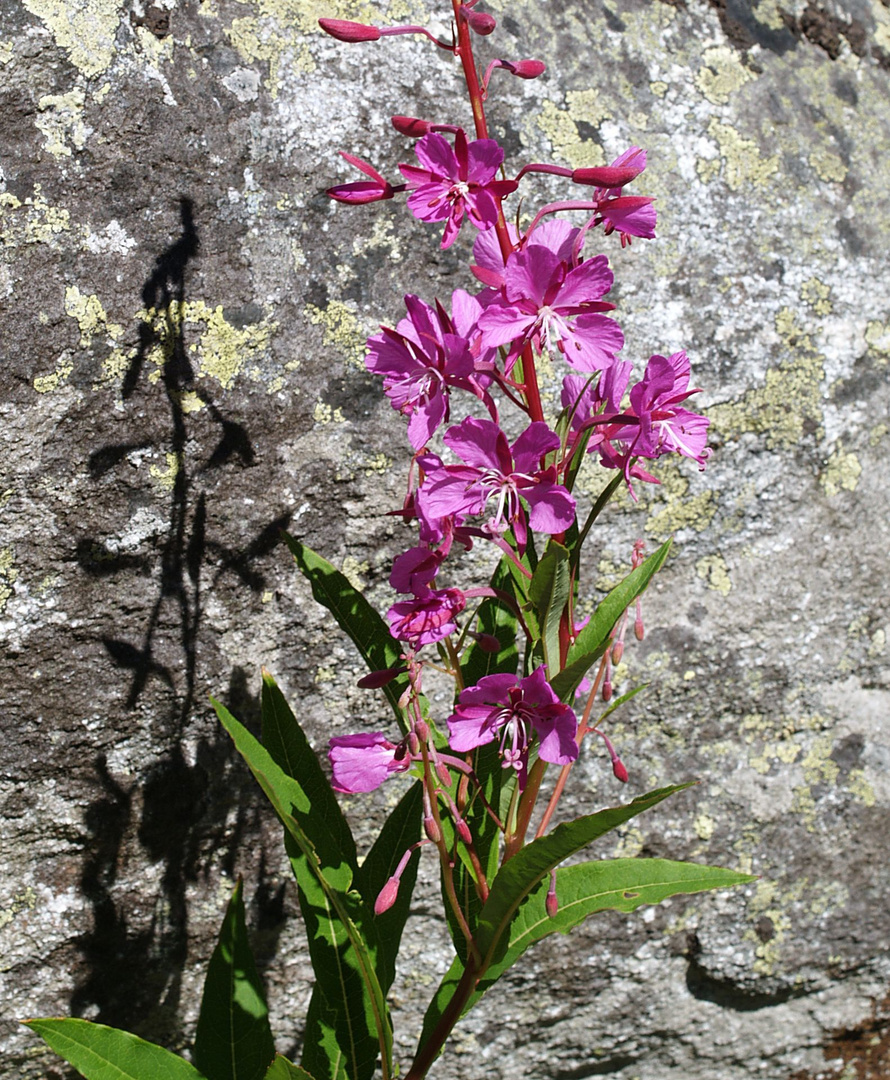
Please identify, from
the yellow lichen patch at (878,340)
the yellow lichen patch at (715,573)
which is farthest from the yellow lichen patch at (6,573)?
the yellow lichen patch at (878,340)

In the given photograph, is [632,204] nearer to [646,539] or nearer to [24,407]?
[646,539]

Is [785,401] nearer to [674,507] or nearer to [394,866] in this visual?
[674,507]

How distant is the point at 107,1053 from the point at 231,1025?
19 cm

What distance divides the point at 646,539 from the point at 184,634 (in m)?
0.86

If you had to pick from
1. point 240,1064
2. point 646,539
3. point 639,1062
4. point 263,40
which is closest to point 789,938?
point 639,1062

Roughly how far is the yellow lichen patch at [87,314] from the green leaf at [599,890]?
1053 millimetres

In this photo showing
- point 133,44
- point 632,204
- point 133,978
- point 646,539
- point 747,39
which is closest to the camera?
point 632,204

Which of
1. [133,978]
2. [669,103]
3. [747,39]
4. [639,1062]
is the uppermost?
[747,39]

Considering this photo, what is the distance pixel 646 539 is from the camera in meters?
1.68

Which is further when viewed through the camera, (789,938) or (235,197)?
(789,938)

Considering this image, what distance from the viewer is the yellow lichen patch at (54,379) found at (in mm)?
1371

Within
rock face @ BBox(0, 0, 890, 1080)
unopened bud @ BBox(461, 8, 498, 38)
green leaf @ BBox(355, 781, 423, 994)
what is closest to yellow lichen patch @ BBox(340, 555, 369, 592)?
rock face @ BBox(0, 0, 890, 1080)

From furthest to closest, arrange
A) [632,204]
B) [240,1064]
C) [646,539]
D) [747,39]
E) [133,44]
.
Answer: [747,39]
[646,539]
[133,44]
[240,1064]
[632,204]

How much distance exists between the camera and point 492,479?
Result: 0.97 meters
